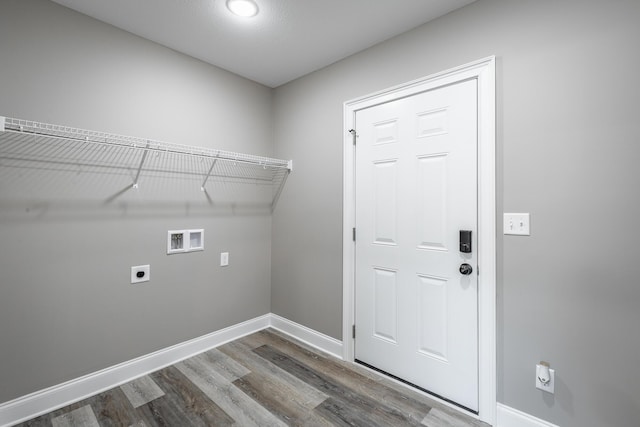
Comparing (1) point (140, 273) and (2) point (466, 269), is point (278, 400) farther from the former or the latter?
(2) point (466, 269)

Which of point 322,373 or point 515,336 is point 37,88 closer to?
point 322,373

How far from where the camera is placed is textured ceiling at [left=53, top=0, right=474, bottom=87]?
5.97 ft

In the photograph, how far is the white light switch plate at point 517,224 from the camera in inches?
62.7

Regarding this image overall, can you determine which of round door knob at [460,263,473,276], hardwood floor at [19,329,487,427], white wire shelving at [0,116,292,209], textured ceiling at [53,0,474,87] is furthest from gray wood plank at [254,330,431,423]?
Result: textured ceiling at [53,0,474,87]

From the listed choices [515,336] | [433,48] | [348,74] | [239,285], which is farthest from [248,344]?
[433,48]

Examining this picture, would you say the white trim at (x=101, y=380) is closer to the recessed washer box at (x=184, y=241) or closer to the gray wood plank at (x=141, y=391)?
the gray wood plank at (x=141, y=391)

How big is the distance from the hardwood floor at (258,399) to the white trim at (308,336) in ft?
0.44

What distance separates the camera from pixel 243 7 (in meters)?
1.83

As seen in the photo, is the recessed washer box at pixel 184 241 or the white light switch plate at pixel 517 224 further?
the recessed washer box at pixel 184 241

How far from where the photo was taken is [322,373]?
2.22m

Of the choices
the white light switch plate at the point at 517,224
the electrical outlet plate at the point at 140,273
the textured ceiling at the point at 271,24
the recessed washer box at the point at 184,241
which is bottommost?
the electrical outlet plate at the point at 140,273

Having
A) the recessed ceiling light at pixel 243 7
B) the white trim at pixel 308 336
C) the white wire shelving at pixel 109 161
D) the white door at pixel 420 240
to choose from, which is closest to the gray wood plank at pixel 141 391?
the white trim at pixel 308 336

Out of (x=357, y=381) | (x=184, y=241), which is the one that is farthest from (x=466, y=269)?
(x=184, y=241)

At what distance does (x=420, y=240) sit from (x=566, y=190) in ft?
2.72
